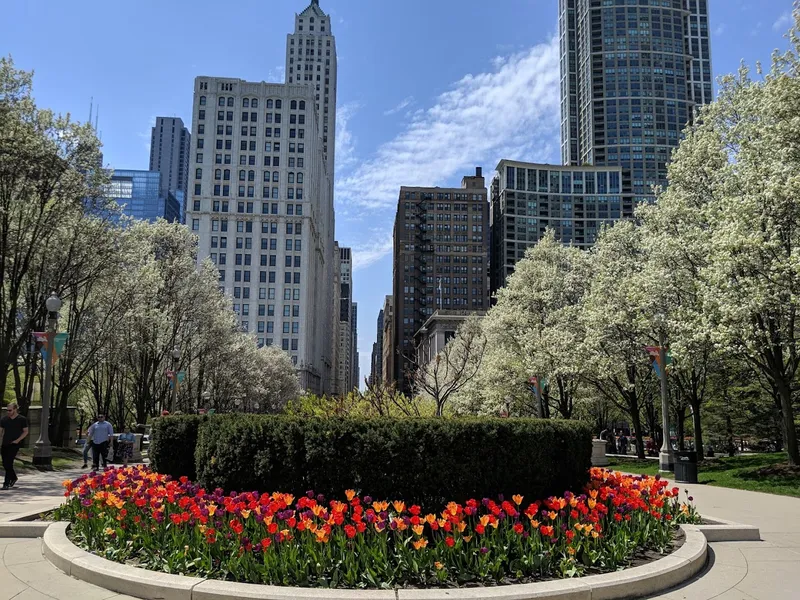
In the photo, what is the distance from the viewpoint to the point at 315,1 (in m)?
195

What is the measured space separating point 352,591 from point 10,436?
12603 millimetres

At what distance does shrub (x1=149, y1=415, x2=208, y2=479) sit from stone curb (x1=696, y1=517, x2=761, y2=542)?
26.9 ft

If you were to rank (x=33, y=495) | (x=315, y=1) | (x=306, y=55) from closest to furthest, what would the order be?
(x=33, y=495) < (x=306, y=55) < (x=315, y=1)

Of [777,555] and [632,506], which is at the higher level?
[632,506]

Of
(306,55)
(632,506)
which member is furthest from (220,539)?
(306,55)

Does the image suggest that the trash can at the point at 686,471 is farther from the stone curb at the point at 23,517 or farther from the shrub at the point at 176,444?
the stone curb at the point at 23,517

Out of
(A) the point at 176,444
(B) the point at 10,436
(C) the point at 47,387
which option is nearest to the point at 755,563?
(A) the point at 176,444

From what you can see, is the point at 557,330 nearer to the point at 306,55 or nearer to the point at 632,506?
the point at 632,506

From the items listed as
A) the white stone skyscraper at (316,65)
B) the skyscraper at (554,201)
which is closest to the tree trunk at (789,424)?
the skyscraper at (554,201)

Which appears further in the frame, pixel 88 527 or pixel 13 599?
pixel 88 527

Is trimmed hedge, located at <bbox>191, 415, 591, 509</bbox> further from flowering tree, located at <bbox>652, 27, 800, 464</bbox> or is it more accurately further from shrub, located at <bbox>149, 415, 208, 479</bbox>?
flowering tree, located at <bbox>652, 27, 800, 464</bbox>

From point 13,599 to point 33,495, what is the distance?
9.17m

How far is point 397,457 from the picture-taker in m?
7.87

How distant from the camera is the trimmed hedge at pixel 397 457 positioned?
7.86m
